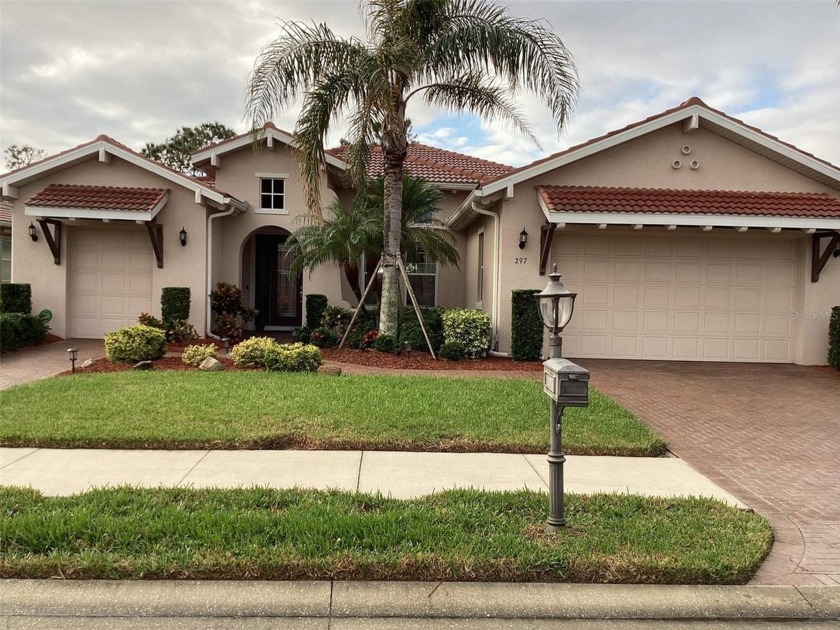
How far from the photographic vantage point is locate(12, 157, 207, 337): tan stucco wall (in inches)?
548

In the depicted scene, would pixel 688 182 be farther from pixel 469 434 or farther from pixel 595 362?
pixel 469 434

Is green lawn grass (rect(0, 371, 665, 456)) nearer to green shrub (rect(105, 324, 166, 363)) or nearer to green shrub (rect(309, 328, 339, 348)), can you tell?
green shrub (rect(105, 324, 166, 363))

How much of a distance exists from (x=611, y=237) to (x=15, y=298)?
13.5 metres

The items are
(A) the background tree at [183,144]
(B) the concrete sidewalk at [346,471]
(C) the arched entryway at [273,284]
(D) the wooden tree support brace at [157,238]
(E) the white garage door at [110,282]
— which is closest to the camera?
(B) the concrete sidewalk at [346,471]

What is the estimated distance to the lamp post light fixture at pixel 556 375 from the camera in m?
3.83

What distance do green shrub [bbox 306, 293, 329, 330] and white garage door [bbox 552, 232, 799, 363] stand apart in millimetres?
5826

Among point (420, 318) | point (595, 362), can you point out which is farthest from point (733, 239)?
point (420, 318)

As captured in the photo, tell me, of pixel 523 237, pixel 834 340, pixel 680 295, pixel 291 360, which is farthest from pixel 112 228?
pixel 834 340

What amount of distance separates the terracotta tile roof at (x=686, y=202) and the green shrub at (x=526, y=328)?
1.87 meters

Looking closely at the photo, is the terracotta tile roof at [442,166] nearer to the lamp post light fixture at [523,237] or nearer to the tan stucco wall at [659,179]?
the tan stucco wall at [659,179]

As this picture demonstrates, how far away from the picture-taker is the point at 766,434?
23.4 feet

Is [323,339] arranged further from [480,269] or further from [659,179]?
[659,179]

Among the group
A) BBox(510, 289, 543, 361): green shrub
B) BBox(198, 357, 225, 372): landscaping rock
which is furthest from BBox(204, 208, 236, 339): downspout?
BBox(510, 289, 543, 361): green shrub

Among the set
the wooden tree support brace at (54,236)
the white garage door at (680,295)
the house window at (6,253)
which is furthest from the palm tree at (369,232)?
the house window at (6,253)
